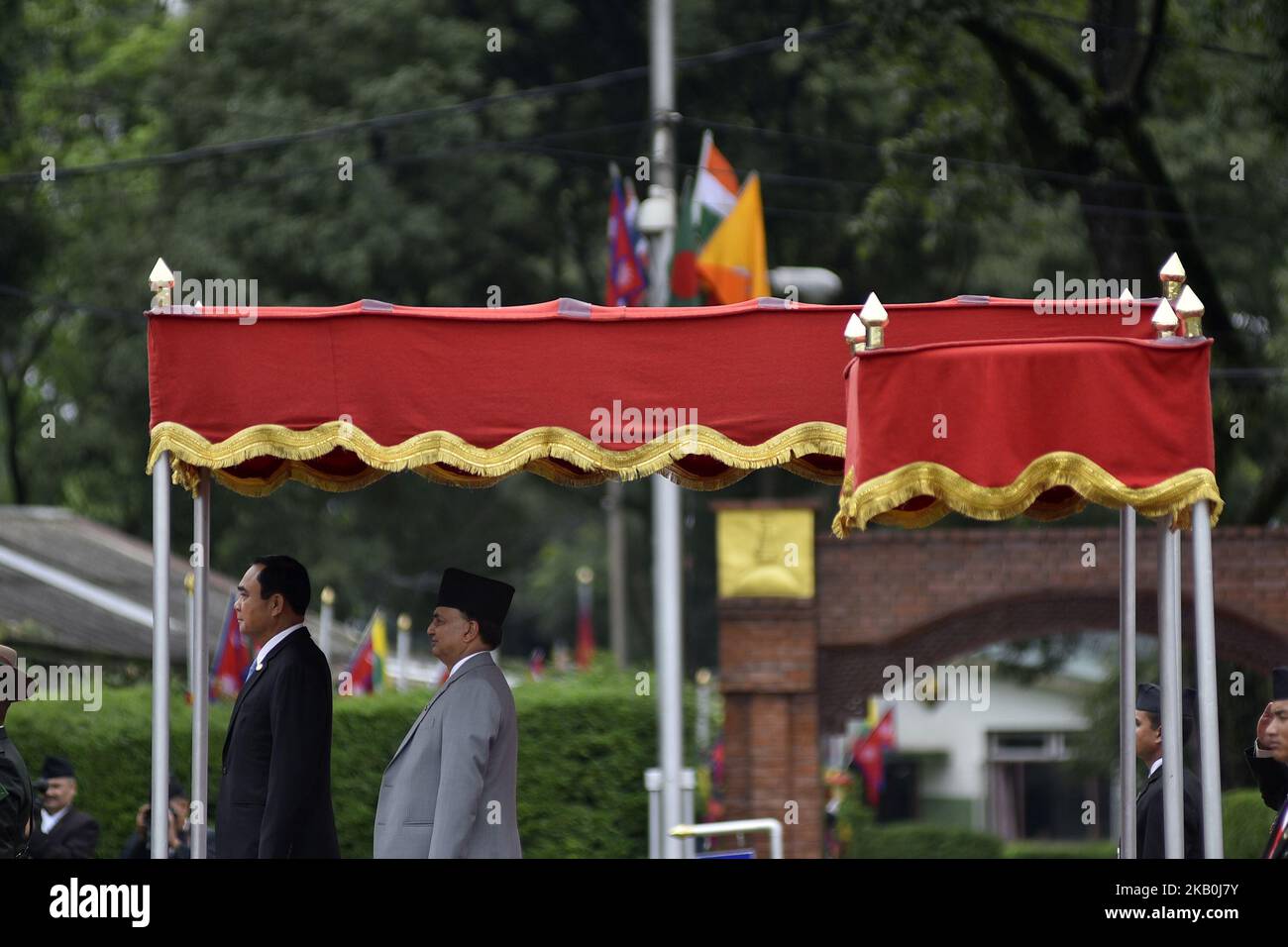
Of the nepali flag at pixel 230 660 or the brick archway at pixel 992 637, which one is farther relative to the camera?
the brick archway at pixel 992 637

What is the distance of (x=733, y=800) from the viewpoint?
57.3 feet

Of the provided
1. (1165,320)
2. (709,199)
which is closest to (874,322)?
(1165,320)

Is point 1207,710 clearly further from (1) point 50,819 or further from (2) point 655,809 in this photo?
(2) point 655,809

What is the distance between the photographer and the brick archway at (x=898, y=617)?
1748 cm

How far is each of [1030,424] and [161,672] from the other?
2880mm

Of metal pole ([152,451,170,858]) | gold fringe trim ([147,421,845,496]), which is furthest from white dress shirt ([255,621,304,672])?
gold fringe trim ([147,421,845,496])

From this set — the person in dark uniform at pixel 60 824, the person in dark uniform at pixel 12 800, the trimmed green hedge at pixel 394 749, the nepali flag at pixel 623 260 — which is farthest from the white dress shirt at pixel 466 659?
the nepali flag at pixel 623 260

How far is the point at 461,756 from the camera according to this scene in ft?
22.1

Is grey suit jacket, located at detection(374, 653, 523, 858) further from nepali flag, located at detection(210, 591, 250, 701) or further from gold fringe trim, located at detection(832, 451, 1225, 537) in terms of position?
nepali flag, located at detection(210, 591, 250, 701)

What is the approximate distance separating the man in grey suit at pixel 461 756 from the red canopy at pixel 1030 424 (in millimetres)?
1571


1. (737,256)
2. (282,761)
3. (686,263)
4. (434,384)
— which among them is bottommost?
(282,761)

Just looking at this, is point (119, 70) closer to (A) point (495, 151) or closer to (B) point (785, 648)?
(A) point (495, 151)

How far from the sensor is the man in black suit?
6.75m

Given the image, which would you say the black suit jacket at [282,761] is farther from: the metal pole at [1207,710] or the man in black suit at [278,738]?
the metal pole at [1207,710]
